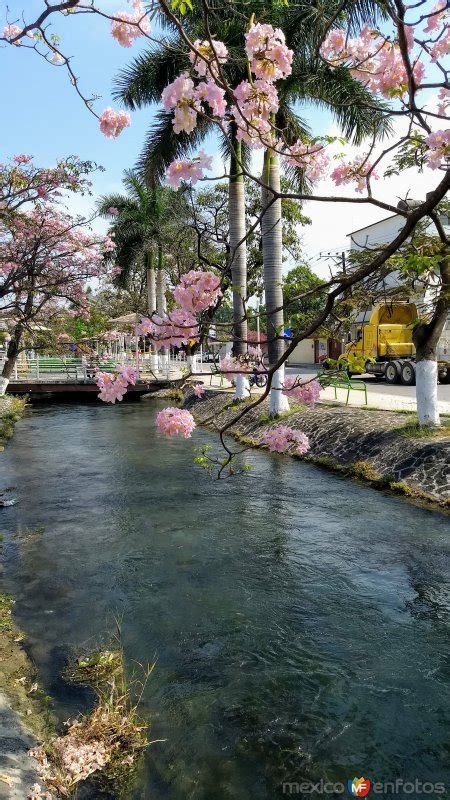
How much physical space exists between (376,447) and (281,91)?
9442 millimetres

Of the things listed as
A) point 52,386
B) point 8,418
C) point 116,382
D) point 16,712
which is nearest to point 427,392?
point 116,382

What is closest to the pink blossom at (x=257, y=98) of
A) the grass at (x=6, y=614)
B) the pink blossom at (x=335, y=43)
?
the pink blossom at (x=335, y=43)

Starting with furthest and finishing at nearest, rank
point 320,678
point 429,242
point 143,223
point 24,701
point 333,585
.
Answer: point 143,223 → point 333,585 → point 320,678 → point 24,701 → point 429,242

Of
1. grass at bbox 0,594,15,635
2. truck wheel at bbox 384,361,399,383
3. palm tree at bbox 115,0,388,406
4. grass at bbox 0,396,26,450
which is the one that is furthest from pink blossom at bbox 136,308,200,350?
truck wheel at bbox 384,361,399,383

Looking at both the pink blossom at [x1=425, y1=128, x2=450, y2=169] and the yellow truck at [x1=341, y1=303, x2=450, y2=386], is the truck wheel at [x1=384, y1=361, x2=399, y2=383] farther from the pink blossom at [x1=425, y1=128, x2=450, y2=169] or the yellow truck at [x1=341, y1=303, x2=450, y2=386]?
the pink blossom at [x1=425, y1=128, x2=450, y2=169]

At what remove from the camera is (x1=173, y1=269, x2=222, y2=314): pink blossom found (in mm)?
3488

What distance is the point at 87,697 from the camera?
15.2 feet

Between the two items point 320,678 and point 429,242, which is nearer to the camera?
point 429,242

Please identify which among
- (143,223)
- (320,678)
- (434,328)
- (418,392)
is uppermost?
(143,223)

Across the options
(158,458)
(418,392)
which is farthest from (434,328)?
(158,458)

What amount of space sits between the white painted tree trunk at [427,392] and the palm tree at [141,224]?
21.1 meters

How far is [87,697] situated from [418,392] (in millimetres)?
8807

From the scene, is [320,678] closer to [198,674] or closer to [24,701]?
[198,674]

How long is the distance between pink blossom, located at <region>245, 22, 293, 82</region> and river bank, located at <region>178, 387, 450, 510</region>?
6.65m
